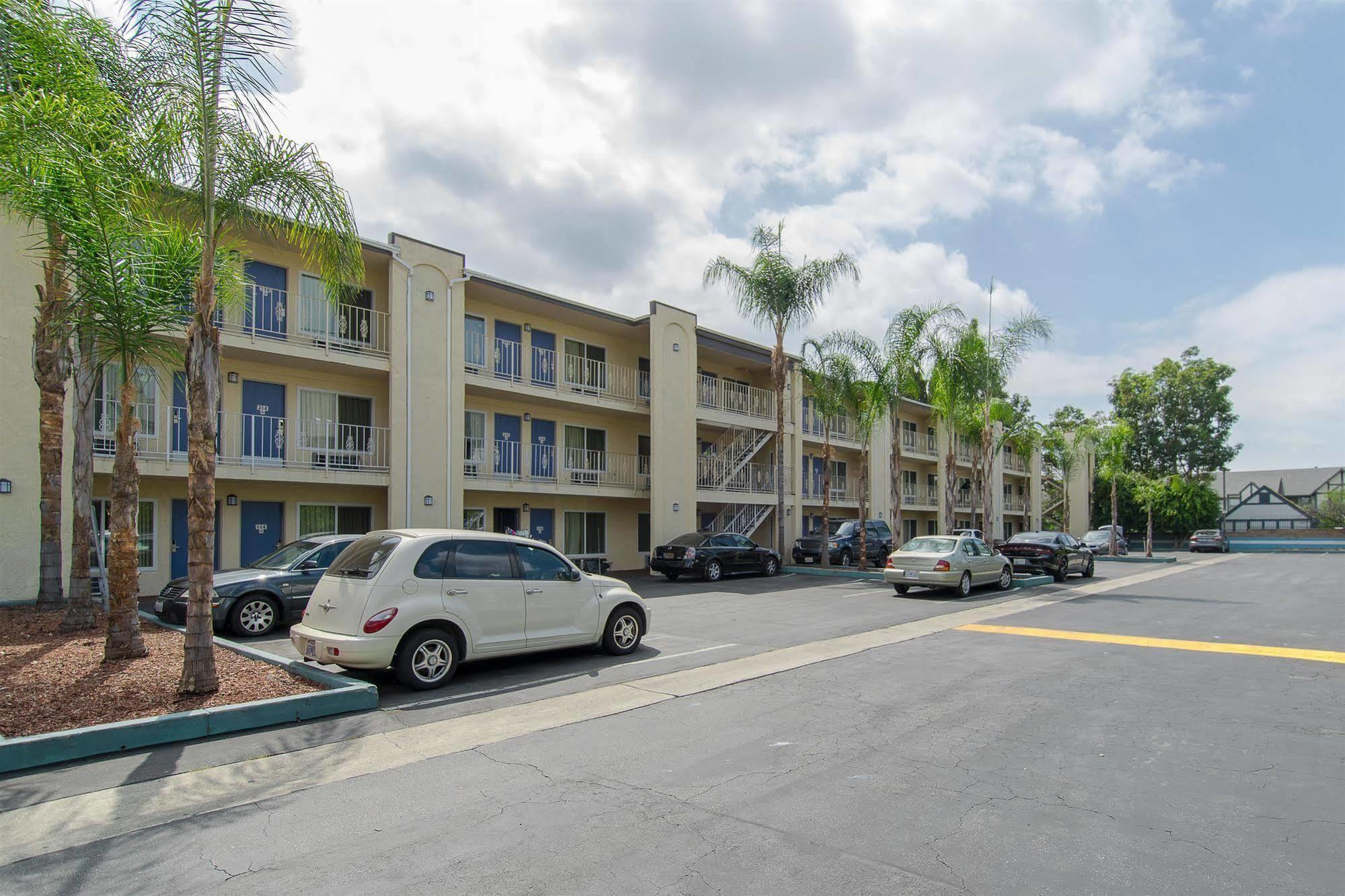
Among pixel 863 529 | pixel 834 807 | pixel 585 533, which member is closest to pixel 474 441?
pixel 585 533

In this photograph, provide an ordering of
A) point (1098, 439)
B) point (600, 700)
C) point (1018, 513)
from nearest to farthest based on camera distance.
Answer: point (600, 700) < point (1098, 439) < point (1018, 513)

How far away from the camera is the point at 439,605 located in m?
8.33

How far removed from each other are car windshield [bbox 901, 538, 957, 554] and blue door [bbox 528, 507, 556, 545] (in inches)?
401

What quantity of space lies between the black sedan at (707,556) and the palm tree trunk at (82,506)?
1367 cm

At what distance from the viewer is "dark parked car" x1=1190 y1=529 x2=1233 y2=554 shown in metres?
50.7

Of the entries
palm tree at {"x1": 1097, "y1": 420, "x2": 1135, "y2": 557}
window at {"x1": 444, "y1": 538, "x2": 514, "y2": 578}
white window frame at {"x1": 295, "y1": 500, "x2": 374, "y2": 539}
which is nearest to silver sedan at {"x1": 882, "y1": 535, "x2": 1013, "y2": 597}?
window at {"x1": 444, "y1": 538, "x2": 514, "y2": 578}

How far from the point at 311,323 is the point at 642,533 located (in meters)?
12.5

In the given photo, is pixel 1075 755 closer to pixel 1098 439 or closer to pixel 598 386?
pixel 598 386

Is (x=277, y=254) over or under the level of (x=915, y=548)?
over

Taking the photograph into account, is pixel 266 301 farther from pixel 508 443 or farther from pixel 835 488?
pixel 835 488

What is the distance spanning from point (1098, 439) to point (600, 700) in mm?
39241

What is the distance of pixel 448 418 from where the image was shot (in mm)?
19703

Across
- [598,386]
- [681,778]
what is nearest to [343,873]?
[681,778]

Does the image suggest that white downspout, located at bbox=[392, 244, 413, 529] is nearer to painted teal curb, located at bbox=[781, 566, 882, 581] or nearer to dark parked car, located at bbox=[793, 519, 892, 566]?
painted teal curb, located at bbox=[781, 566, 882, 581]
